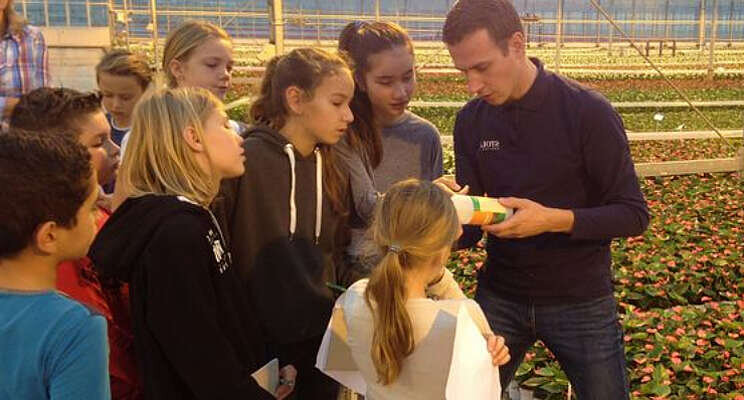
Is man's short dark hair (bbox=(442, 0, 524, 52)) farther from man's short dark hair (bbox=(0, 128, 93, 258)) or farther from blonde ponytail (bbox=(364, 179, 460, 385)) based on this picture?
man's short dark hair (bbox=(0, 128, 93, 258))

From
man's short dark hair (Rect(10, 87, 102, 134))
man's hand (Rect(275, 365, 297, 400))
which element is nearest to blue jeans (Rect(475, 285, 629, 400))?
man's hand (Rect(275, 365, 297, 400))

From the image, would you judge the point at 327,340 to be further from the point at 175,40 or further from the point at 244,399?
the point at 175,40

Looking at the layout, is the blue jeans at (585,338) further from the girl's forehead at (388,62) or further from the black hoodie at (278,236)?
the girl's forehead at (388,62)

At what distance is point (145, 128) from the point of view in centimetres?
185

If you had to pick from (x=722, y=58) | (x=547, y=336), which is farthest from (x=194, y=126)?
(x=722, y=58)

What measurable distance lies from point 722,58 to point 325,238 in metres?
32.4

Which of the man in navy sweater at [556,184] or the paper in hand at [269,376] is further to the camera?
the man in navy sweater at [556,184]

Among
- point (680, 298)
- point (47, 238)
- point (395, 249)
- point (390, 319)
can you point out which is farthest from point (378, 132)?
point (680, 298)

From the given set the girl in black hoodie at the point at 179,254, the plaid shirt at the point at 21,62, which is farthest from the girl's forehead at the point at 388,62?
the plaid shirt at the point at 21,62

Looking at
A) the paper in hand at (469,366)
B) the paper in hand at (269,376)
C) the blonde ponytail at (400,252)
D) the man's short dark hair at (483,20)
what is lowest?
the paper in hand at (269,376)

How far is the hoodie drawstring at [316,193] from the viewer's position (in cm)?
212

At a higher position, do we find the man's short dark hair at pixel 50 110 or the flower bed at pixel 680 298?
the man's short dark hair at pixel 50 110

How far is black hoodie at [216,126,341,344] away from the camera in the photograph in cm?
208

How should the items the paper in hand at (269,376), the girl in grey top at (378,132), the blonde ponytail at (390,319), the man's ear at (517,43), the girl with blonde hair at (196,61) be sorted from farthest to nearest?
1. the girl with blonde hair at (196,61)
2. the girl in grey top at (378,132)
3. the man's ear at (517,43)
4. the paper in hand at (269,376)
5. the blonde ponytail at (390,319)
